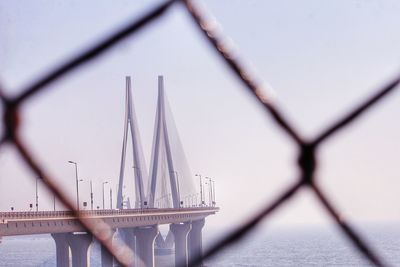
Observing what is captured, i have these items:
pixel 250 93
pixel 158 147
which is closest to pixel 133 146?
pixel 158 147

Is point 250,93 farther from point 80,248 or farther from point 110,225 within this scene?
point 80,248

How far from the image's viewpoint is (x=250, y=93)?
2227 millimetres

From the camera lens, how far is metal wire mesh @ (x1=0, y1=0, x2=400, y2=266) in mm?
2225

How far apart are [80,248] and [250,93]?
56.2 m

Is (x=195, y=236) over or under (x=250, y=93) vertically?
over

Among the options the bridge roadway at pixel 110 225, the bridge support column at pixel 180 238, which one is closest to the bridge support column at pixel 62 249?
the bridge roadway at pixel 110 225

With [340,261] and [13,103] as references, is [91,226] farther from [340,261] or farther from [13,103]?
[340,261]

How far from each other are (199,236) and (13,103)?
285 ft

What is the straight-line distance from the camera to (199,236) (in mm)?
88500

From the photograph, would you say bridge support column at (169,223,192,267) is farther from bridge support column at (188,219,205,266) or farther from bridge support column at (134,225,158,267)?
bridge support column at (134,225,158,267)

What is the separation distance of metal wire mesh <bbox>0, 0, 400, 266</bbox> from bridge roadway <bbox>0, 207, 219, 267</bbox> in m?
32.1

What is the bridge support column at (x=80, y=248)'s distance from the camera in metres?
57.0

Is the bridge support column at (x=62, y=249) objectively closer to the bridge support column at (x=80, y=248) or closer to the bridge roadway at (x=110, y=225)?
the bridge roadway at (x=110, y=225)

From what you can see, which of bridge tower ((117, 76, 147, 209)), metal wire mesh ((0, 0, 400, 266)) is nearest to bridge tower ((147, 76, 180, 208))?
bridge tower ((117, 76, 147, 209))
